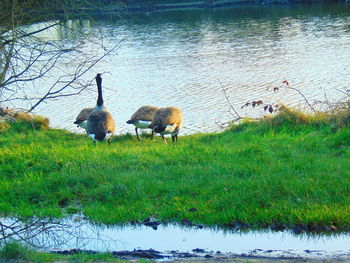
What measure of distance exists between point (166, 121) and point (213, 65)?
1587 centimetres

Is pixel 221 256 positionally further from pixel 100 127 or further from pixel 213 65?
pixel 213 65

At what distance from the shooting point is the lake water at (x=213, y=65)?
62.3ft

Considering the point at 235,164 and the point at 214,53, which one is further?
the point at 214,53

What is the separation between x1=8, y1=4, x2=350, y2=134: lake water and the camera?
19.0 metres

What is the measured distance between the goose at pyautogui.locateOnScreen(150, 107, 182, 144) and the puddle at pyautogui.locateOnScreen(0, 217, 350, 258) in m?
5.51

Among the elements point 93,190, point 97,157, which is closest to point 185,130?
point 97,157

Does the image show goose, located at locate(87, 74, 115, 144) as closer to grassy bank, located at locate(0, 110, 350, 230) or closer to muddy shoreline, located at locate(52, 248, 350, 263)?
grassy bank, located at locate(0, 110, 350, 230)

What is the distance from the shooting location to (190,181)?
8172 mm

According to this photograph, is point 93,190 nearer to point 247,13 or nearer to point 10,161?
point 10,161

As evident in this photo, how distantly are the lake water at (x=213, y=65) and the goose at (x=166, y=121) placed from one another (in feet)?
7.37

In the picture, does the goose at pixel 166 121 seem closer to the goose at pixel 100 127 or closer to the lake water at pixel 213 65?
the goose at pixel 100 127

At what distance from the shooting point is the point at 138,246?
666 cm

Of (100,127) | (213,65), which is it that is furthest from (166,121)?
(213,65)

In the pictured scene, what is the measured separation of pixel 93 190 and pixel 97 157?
5.34 ft
